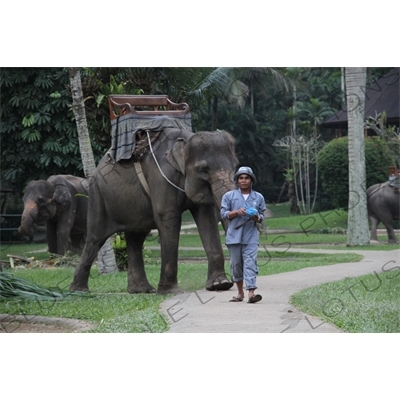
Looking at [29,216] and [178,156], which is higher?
[178,156]

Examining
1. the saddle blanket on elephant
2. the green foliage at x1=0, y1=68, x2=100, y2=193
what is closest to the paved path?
the saddle blanket on elephant

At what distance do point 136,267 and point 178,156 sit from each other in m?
1.82

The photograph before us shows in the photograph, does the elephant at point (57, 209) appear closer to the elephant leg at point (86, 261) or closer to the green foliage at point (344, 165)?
the elephant leg at point (86, 261)

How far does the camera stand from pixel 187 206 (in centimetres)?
1013

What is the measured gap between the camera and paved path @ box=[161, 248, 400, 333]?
7.35 meters

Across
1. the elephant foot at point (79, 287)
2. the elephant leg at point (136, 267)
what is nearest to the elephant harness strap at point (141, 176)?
the elephant leg at point (136, 267)

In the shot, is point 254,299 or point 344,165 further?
point 344,165

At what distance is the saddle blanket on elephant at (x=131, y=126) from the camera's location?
10312mm

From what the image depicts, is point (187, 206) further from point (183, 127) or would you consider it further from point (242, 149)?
point (242, 149)

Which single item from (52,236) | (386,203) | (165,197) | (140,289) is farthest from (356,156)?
(165,197)

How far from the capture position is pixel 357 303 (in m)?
8.73

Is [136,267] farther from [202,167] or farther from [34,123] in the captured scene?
[34,123]

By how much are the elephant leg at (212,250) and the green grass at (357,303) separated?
2.79ft

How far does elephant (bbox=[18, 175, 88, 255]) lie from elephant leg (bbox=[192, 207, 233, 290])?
7.10 m
